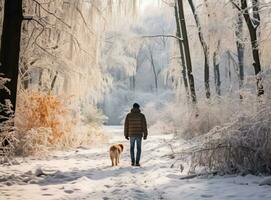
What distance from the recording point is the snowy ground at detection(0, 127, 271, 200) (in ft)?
25.1

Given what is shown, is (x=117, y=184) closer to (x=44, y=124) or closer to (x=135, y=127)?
(x=135, y=127)

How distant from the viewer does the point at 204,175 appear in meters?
9.40

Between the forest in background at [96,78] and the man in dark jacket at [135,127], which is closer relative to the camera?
the forest in background at [96,78]

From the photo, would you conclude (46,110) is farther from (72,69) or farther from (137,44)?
(137,44)

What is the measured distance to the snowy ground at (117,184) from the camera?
766cm

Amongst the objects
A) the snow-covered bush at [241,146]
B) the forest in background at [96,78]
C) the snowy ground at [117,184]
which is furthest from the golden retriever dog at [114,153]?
the snow-covered bush at [241,146]

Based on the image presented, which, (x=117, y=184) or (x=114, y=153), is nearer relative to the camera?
(x=117, y=184)

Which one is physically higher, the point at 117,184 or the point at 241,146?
the point at 241,146

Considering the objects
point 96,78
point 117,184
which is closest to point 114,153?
point 117,184

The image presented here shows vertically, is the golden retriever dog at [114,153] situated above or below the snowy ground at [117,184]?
above

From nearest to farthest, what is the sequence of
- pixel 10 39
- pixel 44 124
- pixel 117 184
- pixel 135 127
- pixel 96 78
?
1. pixel 117 184
2. pixel 10 39
3. pixel 135 127
4. pixel 44 124
5. pixel 96 78

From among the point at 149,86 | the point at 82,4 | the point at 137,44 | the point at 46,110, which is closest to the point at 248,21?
the point at 82,4

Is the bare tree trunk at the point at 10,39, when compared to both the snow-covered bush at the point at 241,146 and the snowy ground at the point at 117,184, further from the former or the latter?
the snow-covered bush at the point at 241,146

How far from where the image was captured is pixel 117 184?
9.19 m
